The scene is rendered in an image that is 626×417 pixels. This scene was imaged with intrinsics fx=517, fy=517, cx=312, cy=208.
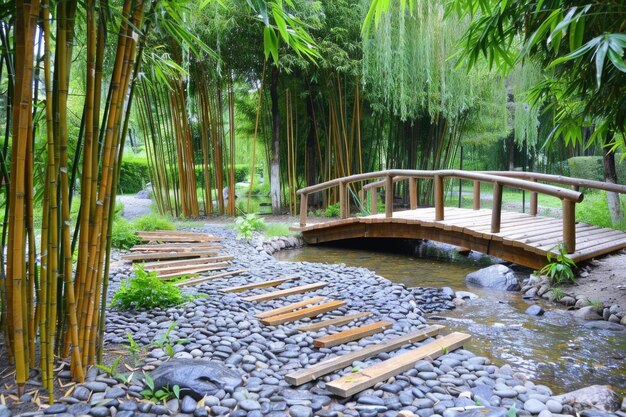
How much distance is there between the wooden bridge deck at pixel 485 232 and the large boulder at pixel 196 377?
317 centimetres

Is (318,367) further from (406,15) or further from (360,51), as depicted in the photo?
(360,51)

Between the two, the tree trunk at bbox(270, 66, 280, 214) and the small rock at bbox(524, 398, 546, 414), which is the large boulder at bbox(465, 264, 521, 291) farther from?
the tree trunk at bbox(270, 66, 280, 214)

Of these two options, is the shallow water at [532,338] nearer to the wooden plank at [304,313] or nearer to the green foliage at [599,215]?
the wooden plank at [304,313]

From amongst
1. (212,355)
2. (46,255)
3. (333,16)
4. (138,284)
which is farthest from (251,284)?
(333,16)

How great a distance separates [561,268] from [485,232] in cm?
93

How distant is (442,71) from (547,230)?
9.29 ft

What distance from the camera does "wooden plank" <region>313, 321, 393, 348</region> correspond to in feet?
7.69

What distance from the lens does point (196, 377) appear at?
5.82 feet

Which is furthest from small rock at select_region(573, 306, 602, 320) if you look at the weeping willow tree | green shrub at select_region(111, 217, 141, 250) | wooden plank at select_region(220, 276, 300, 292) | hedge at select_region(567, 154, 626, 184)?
hedge at select_region(567, 154, 626, 184)

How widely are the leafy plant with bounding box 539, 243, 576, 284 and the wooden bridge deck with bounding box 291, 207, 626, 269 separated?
0.08 metres

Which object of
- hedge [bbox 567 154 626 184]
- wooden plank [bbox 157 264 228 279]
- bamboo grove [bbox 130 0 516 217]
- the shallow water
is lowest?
the shallow water

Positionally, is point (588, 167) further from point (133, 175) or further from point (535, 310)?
point (133, 175)

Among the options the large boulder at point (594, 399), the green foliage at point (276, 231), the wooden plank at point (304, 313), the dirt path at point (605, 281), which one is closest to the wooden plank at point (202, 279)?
the wooden plank at point (304, 313)

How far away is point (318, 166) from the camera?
8.87 metres
